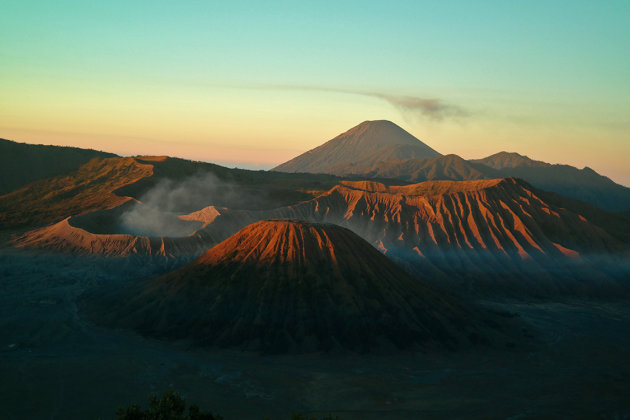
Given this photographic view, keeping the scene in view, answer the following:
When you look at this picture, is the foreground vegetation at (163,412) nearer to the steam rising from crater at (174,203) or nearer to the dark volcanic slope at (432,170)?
the steam rising from crater at (174,203)

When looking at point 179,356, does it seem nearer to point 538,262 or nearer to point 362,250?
point 362,250

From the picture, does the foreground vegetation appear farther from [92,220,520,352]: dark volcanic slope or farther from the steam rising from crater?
the steam rising from crater

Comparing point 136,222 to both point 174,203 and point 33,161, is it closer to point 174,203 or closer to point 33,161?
point 174,203

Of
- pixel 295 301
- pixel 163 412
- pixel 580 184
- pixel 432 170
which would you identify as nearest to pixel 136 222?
pixel 295 301

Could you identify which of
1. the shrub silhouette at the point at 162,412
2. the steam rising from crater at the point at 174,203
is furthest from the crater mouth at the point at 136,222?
the shrub silhouette at the point at 162,412

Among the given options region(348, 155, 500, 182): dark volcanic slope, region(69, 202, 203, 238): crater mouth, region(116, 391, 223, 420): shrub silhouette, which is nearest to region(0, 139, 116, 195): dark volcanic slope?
region(69, 202, 203, 238): crater mouth

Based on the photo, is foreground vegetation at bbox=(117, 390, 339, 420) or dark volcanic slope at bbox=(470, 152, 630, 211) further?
dark volcanic slope at bbox=(470, 152, 630, 211)
